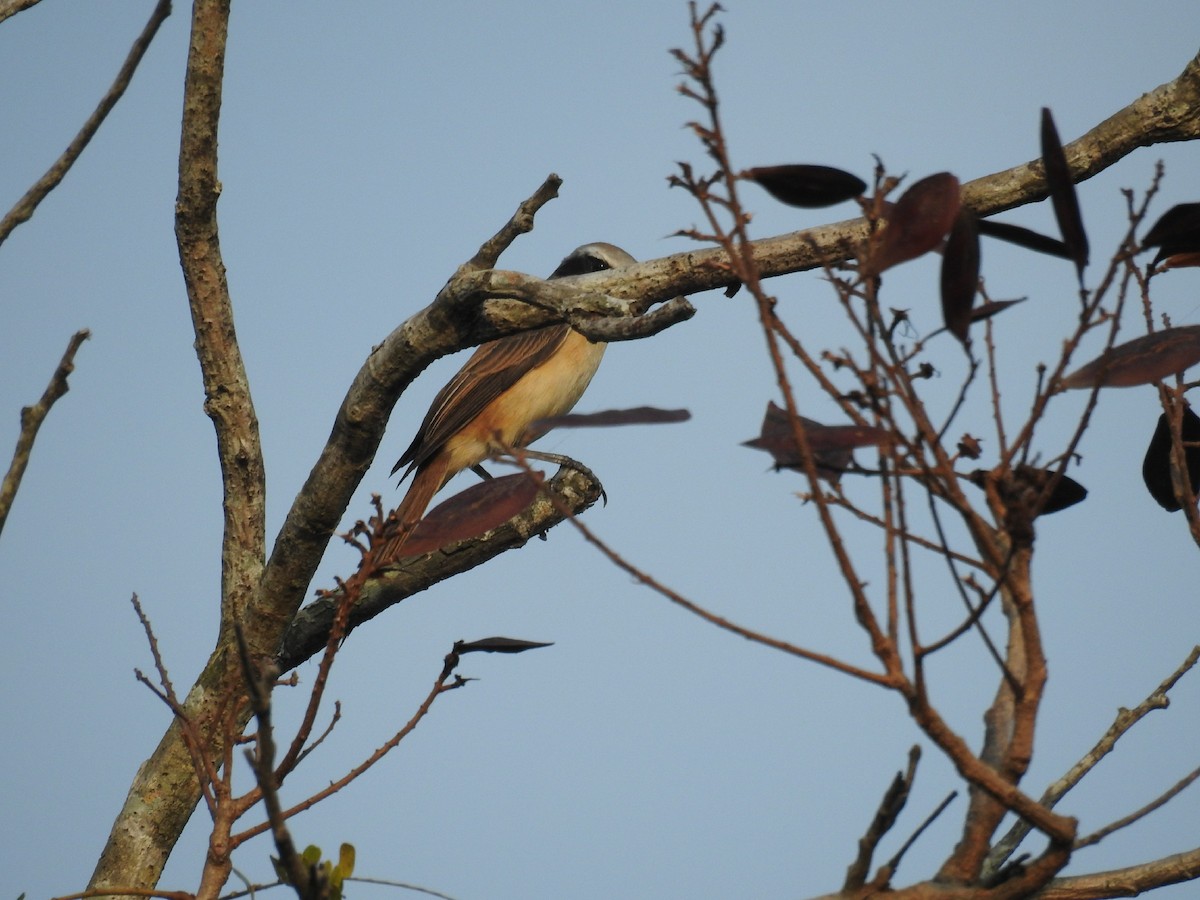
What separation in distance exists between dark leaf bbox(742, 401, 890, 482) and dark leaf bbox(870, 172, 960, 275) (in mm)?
191

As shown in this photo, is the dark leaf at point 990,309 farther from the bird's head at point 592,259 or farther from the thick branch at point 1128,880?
the bird's head at point 592,259

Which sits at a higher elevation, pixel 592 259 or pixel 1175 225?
pixel 592 259

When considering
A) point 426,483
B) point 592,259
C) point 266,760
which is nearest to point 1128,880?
point 266,760

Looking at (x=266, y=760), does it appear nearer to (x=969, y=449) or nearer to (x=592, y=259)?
(x=969, y=449)

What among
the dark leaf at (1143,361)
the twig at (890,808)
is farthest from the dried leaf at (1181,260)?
the twig at (890,808)

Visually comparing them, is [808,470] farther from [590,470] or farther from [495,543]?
[590,470]

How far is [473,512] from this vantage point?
187 cm

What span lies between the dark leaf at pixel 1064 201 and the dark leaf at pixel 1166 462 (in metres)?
0.88

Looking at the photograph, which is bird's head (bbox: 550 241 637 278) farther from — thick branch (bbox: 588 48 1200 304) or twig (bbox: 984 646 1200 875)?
twig (bbox: 984 646 1200 875)

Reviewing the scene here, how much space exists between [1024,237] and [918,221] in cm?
19

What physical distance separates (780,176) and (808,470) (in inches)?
17.9

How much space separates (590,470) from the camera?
4.99 metres

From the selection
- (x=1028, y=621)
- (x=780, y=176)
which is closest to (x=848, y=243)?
(x=780, y=176)

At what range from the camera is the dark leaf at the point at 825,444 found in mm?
1396
